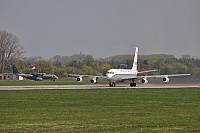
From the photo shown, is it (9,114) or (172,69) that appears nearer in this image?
(9,114)

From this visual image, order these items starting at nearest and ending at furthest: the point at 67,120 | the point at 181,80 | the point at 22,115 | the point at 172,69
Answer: the point at 67,120 < the point at 22,115 < the point at 181,80 < the point at 172,69

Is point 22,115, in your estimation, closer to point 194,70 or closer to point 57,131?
point 57,131

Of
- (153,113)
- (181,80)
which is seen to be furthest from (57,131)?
(181,80)

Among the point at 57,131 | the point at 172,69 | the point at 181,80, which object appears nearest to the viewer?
the point at 57,131

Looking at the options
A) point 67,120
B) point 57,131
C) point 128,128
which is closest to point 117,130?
point 128,128

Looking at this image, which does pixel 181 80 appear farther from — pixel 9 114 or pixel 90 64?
pixel 90 64

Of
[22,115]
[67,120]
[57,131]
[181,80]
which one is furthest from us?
[181,80]

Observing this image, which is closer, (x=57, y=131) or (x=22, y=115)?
(x=57, y=131)

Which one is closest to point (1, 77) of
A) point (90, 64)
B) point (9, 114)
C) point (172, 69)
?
point (90, 64)

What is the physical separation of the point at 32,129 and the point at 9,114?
831 cm

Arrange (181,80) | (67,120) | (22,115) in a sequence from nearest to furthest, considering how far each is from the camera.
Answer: (67,120)
(22,115)
(181,80)

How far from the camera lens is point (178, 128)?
2648 cm

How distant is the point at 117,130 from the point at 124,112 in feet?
31.5

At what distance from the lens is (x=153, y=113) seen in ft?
113
